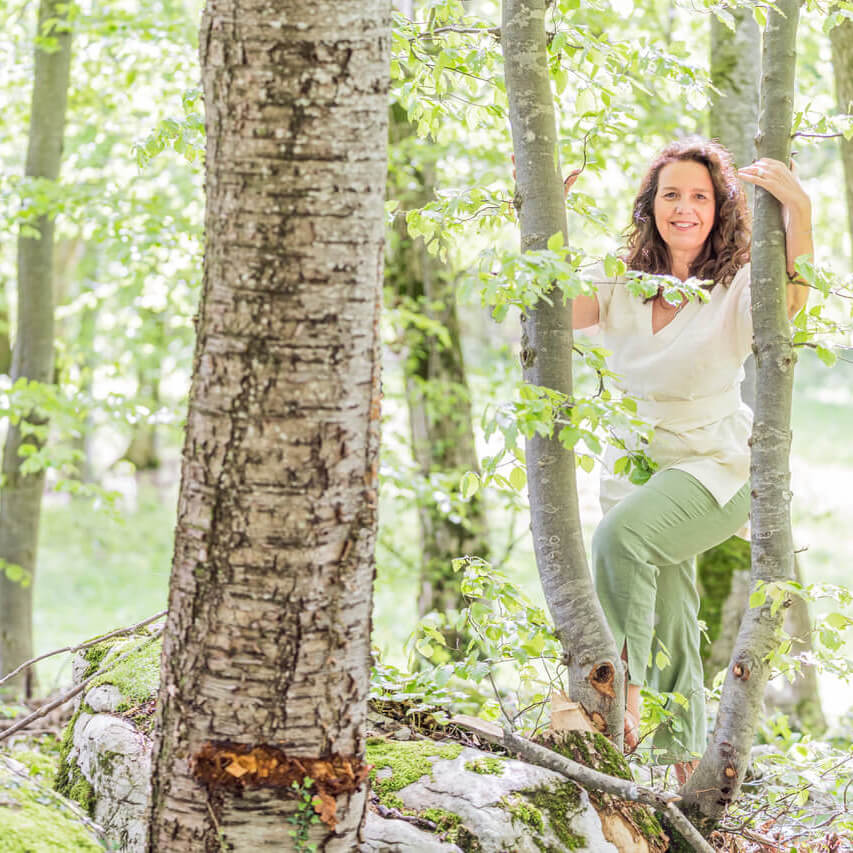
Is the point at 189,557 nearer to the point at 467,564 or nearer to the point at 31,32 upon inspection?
the point at 467,564

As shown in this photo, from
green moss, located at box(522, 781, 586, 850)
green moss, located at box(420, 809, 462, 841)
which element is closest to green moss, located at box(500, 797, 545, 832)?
green moss, located at box(522, 781, 586, 850)

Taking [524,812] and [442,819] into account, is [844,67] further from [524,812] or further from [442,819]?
[442,819]

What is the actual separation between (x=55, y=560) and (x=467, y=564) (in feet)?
49.2

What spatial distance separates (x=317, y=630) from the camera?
1990 mm

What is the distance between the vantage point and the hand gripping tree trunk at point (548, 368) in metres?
2.79

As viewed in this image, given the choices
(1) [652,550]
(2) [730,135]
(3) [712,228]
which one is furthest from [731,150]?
(1) [652,550]

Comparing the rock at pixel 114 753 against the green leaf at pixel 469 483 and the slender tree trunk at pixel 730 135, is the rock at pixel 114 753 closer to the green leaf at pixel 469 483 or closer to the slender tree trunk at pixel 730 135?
the green leaf at pixel 469 483

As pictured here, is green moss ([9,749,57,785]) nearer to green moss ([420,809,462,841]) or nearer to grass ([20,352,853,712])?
green moss ([420,809,462,841])

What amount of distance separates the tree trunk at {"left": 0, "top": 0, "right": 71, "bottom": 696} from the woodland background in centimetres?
22

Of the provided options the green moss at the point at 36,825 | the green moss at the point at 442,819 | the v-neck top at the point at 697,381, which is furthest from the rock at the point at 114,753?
Answer: the v-neck top at the point at 697,381

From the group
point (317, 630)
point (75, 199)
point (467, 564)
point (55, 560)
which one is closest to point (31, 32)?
point (75, 199)

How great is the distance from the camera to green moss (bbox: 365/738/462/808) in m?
2.57

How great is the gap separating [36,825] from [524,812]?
116 cm

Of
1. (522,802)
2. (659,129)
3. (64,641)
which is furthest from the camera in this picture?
(64,641)
